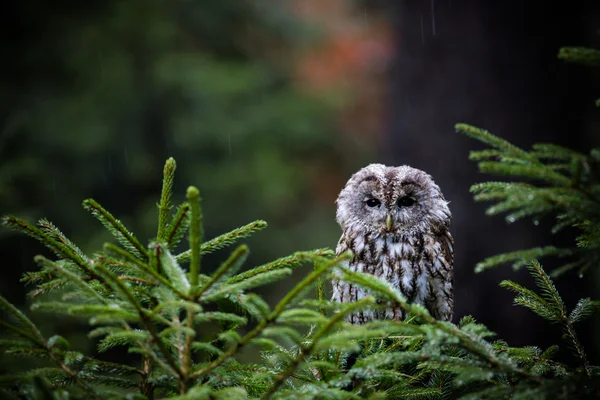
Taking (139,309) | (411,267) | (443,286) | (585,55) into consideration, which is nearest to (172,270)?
(139,309)

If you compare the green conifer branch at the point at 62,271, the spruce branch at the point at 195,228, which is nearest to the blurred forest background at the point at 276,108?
the green conifer branch at the point at 62,271

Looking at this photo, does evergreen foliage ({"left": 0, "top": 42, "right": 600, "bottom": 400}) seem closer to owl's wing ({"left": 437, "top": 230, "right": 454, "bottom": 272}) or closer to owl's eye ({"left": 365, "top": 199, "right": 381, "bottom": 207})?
owl's wing ({"left": 437, "top": 230, "right": 454, "bottom": 272})

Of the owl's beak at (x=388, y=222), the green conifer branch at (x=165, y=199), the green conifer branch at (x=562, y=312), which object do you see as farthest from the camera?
the owl's beak at (x=388, y=222)

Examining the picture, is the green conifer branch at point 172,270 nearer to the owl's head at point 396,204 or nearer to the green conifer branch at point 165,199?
the green conifer branch at point 165,199

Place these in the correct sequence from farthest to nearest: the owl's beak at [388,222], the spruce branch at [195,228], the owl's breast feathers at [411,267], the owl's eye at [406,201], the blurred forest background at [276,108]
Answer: the blurred forest background at [276,108] → the owl's eye at [406,201] → the owl's beak at [388,222] → the owl's breast feathers at [411,267] → the spruce branch at [195,228]

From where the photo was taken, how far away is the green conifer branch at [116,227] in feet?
4.45

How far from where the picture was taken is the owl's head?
273cm

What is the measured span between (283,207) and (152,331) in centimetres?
712

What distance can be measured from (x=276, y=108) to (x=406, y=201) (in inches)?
208

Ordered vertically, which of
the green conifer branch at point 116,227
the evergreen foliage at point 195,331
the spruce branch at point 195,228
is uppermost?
the green conifer branch at point 116,227

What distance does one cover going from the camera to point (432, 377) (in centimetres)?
181

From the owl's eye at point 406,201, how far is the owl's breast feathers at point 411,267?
0.60 feet

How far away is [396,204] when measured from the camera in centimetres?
277

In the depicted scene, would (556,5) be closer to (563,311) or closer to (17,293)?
(563,311)
